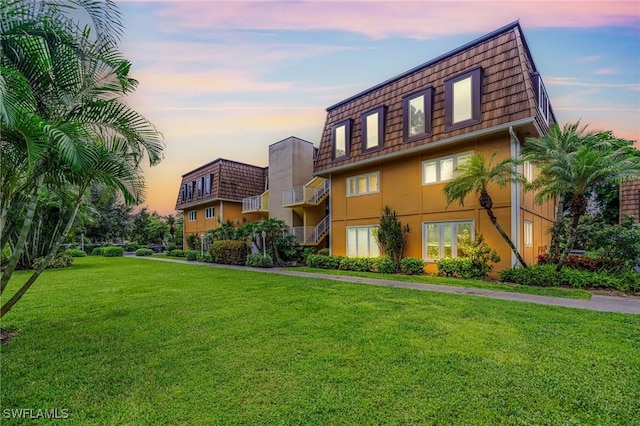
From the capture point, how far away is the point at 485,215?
36.6 feet

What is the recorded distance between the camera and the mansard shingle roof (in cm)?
1028

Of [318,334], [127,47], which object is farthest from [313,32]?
[318,334]

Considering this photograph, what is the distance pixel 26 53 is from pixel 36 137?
1450 millimetres

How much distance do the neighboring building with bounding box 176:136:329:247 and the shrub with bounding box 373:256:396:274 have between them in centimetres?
520

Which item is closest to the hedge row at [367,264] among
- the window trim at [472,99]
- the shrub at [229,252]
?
the shrub at [229,252]

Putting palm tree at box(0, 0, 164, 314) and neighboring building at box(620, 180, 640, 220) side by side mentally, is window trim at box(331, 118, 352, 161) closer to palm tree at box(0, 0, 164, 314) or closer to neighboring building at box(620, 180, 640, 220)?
palm tree at box(0, 0, 164, 314)

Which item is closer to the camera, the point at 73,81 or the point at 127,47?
the point at 73,81

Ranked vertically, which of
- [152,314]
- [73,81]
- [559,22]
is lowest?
[152,314]

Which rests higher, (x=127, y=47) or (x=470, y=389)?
(x=127, y=47)

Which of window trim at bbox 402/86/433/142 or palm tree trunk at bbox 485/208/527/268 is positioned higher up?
window trim at bbox 402/86/433/142

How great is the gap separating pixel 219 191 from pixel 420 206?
17624 mm

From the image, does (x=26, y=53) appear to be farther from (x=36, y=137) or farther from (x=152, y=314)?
(x=152, y=314)

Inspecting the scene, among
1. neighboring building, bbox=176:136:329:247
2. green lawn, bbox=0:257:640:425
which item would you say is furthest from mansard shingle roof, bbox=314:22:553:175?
green lawn, bbox=0:257:640:425

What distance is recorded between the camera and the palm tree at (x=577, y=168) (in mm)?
8664
